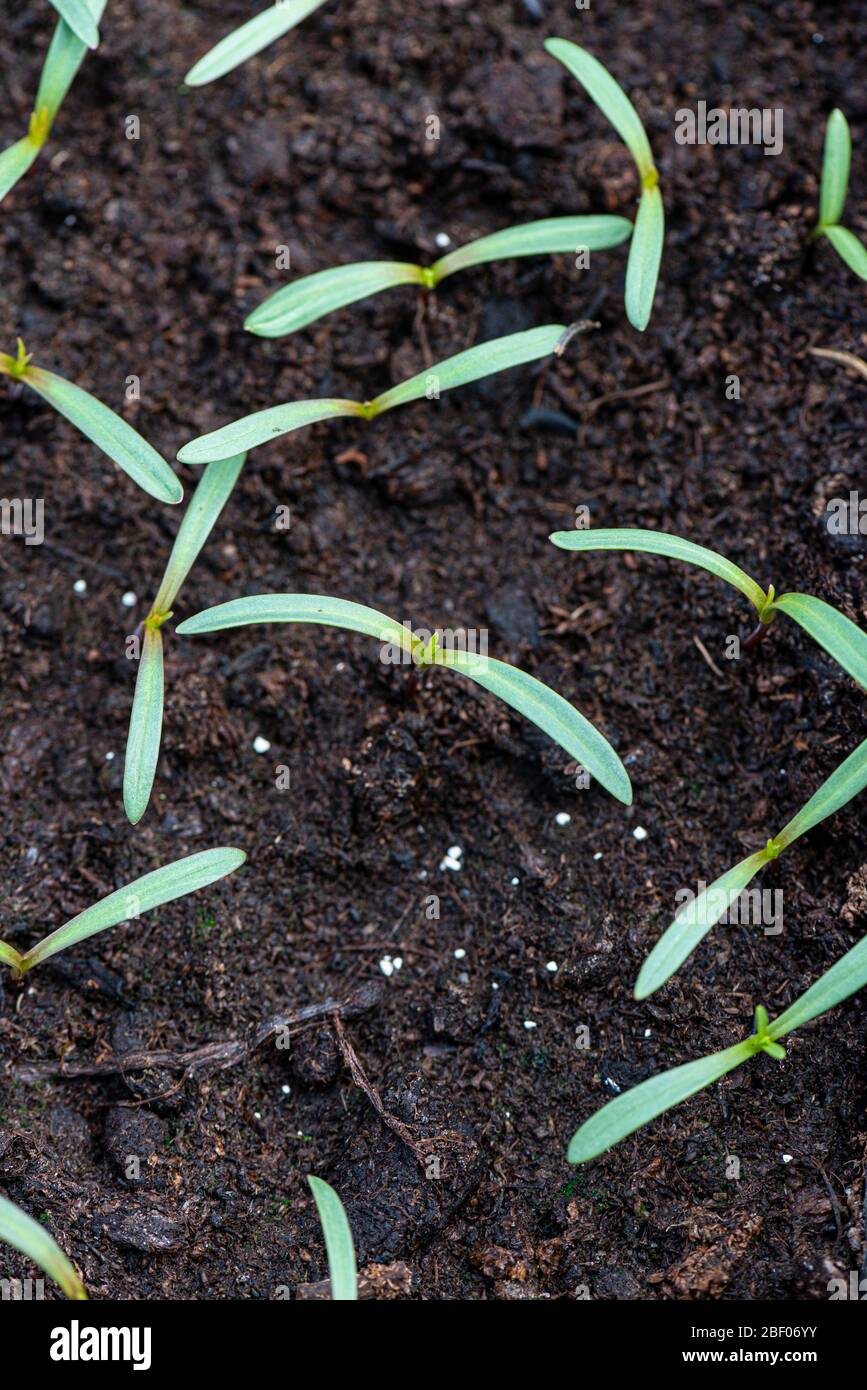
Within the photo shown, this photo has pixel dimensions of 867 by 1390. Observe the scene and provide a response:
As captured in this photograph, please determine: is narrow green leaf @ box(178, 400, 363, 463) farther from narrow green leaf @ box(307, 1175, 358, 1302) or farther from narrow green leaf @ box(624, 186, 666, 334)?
narrow green leaf @ box(307, 1175, 358, 1302)

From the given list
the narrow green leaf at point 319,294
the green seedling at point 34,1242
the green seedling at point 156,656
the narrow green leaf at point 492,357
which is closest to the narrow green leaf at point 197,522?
the green seedling at point 156,656

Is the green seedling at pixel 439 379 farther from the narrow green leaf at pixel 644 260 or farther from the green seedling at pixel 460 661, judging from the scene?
the green seedling at pixel 460 661

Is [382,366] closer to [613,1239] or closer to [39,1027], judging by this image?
[39,1027]

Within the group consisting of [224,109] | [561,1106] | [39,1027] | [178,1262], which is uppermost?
[224,109]

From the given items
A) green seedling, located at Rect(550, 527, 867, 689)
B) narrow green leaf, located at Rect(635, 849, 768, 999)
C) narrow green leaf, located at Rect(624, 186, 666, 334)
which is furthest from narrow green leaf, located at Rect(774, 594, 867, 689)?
A: narrow green leaf, located at Rect(624, 186, 666, 334)

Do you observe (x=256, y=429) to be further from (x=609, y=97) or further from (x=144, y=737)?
(x=609, y=97)

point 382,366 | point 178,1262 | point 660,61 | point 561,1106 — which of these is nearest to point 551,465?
point 382,366

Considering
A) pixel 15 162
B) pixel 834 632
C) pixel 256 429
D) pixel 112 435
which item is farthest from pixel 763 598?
pixel 15 162
